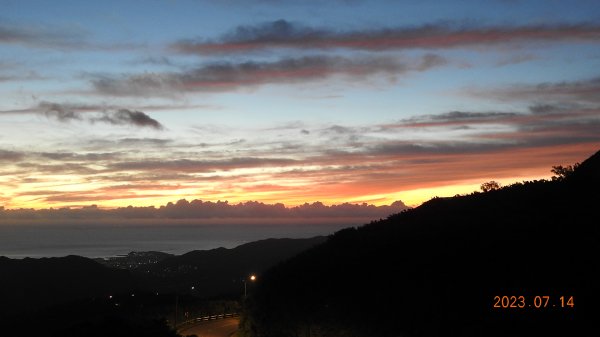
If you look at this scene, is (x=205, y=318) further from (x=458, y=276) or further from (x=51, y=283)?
(x=51, y=283)

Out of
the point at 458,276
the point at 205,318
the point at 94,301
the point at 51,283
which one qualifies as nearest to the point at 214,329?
the point at 205,318

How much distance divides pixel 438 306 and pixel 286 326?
39.6 ft

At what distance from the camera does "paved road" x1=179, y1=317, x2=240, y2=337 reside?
4412 cm

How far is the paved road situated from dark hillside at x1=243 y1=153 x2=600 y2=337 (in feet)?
8.66

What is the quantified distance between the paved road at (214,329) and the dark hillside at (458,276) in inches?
104

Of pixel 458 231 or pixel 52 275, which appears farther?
pixel 52 275

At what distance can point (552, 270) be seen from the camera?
34875 mm

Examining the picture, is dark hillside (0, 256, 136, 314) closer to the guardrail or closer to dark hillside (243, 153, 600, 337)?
the guardrail

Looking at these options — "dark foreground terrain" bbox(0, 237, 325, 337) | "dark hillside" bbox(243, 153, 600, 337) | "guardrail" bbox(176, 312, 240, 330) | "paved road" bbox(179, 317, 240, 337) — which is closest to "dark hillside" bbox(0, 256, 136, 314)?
"dark foreground terrain" bbox(0, 237, 325, 337)

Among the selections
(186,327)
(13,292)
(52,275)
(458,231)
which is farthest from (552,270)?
(52,275)

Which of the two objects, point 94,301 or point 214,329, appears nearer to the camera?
point 214,329

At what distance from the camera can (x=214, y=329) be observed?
153ft

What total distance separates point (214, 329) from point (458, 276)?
22.3 m

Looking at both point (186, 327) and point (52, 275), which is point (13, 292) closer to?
point (52, 275)
